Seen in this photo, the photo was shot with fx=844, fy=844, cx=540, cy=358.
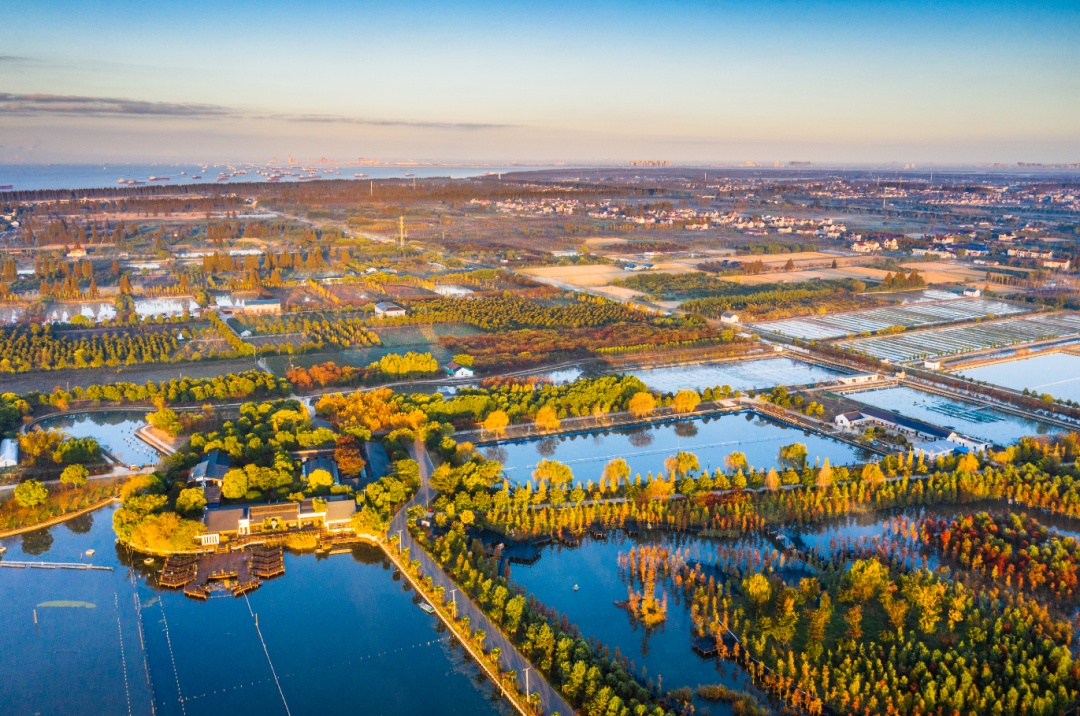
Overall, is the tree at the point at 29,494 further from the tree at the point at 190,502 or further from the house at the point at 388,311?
the house at the point at 388,311

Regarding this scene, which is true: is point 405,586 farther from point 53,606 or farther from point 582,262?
point 582,262

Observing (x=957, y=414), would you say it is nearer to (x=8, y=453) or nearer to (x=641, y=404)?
(x=641, y=404)

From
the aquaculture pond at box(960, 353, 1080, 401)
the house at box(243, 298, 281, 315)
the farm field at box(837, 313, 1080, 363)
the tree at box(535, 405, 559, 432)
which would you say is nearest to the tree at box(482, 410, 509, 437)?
the tree at box(535, 405, 559, 432)

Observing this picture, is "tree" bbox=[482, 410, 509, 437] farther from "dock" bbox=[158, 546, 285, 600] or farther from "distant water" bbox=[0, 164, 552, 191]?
"distant water" bbox=[0, 164, 552, 191]

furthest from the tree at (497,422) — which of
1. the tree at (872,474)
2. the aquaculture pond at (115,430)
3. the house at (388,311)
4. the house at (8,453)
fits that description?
the house at (388,311)

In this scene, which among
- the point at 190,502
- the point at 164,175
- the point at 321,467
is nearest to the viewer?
the point at 190,502

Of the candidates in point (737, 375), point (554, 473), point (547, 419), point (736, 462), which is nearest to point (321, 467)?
point (554, 473)
